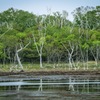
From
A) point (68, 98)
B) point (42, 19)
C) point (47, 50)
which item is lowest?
point (68, 98)

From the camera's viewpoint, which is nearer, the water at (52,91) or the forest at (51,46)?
the water at (52,91)

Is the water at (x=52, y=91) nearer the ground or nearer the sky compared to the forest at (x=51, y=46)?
nearer the ground

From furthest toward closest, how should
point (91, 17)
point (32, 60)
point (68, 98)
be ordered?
point (91, 17) < point (32, 60) < point (68, 98)

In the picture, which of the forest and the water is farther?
the forest

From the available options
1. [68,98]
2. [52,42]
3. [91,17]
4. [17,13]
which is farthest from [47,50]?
[68,98]

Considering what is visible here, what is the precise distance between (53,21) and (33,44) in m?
27.3

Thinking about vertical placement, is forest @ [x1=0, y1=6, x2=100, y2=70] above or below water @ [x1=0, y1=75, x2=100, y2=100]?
above

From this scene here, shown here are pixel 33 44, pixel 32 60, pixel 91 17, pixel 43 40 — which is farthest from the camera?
pixel 91 17

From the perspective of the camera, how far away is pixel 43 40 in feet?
263

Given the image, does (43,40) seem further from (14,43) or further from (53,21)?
(53,21)

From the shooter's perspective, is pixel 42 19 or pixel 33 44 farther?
pixel 42 19

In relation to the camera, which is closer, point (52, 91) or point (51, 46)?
point (52, 91)

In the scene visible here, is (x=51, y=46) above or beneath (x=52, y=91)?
above

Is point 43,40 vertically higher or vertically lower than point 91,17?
lower
